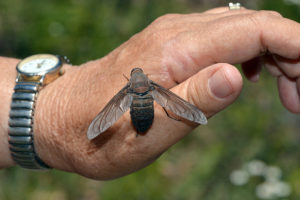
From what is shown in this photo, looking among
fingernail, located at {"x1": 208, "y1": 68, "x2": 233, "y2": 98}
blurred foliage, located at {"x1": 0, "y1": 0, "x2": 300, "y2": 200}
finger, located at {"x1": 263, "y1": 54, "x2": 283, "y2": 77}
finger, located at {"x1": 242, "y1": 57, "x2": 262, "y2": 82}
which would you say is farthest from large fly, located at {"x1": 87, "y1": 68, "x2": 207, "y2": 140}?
blurred foliage, located at {"x1": 0, "y1": 0, "x2": 300, "y2": 200}

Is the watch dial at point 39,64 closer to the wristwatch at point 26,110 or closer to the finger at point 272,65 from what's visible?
the wristwatch at point 26,110

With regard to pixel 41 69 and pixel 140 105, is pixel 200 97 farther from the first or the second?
pixel 41 69

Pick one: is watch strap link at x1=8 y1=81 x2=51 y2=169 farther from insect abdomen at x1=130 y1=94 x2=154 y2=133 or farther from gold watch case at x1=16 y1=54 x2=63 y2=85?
insect abdomen at x1=130 y1=94 x2=154 y2=133

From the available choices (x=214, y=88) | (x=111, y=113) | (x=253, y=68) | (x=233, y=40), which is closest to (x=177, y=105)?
(x=214, y=88)

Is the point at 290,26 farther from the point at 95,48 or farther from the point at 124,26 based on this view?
the point at 124,26

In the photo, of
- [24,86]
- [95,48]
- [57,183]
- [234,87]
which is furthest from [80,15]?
[234,87]

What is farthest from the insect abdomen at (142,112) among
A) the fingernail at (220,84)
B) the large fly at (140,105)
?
the fingernail at (220,84)

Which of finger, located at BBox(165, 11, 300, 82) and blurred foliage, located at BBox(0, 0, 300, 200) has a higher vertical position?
finger, located at BBox(165, 11, 300, 82)

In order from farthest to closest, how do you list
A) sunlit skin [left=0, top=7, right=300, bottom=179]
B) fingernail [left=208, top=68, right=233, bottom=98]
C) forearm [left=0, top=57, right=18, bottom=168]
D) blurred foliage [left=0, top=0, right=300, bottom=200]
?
blurred foliage [left=0, top=0, right=300, bottom=200], forearm [left=0, top=57, right=18, bottom=168], sunlit skin [left=0, top=7, right=300, bottom=179], fingernail [left=208, top=68, right=233, bottom=98]
